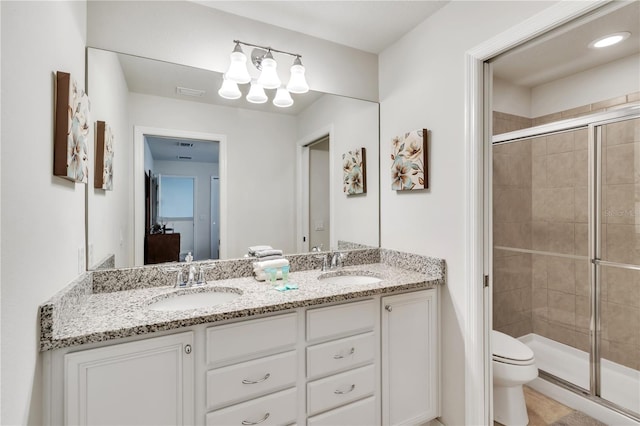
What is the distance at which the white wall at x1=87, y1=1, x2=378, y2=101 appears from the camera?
4.95 ft

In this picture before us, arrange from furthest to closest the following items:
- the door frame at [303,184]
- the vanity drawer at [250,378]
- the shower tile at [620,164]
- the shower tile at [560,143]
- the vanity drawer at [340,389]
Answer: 1. the shower tile at [560,143]
2. the shower tile at [620,164]
3. the door frame at [303,184]
4. the vanity drawer at [340,389]
5. the vanity drawer at [250,378]

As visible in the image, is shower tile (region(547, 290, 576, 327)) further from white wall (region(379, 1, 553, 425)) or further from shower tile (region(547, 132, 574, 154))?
white wall (region(379, 1, 553, 425))

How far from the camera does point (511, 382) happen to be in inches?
70.3

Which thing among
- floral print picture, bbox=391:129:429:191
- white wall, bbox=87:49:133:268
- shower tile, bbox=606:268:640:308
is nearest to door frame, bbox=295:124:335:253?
floral print picture, bbox=391:129:429:191

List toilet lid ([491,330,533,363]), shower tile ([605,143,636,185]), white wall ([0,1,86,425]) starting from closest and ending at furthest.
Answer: white wall ([0,1,86,425])
toilet lid ([491,330,533,363])
shower tile ([605,143,636,185])

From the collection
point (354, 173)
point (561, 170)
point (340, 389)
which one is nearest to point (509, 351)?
point (340, 389)

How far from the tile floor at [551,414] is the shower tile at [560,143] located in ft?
6.22

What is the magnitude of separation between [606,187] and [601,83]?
78cm

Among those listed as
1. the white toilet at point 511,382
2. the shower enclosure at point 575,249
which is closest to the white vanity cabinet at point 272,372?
the white toilet at point 511,382

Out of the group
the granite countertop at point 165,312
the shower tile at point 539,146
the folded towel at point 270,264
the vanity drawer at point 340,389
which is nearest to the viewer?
the granite countertop at point 165,312

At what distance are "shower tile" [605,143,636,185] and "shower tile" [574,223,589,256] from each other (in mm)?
382

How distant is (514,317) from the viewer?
2.75 m

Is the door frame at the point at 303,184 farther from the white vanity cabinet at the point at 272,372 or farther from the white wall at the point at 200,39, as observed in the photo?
the white vanity cabinet at the point at 272,372

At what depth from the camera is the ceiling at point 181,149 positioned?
1.65 m
